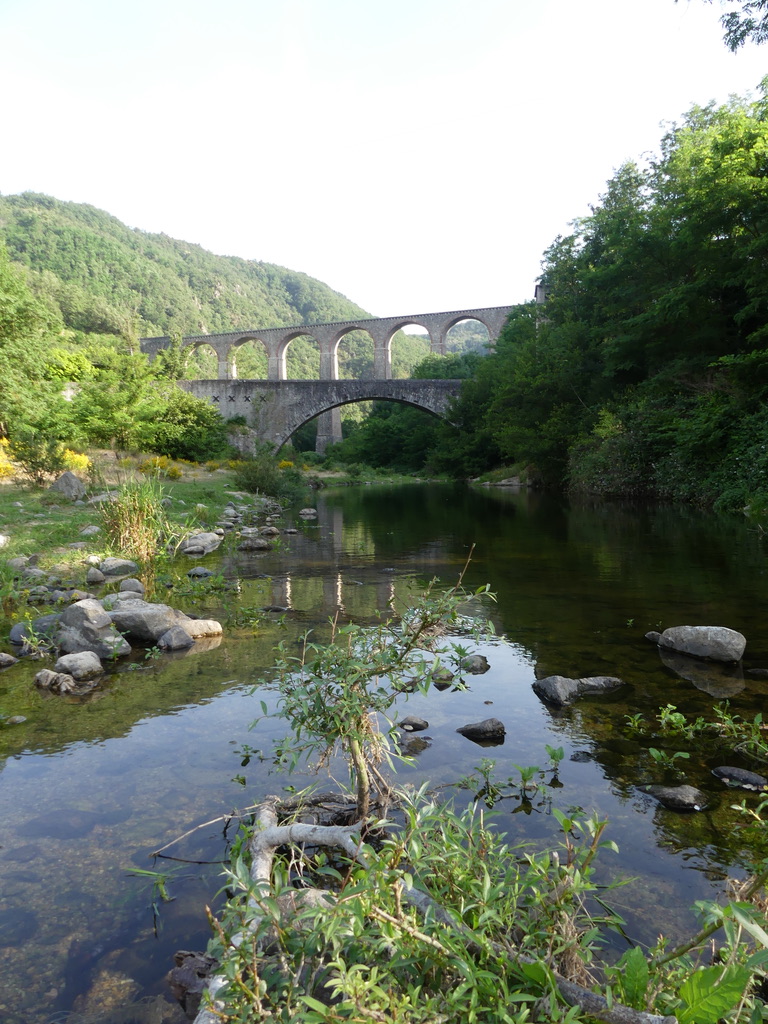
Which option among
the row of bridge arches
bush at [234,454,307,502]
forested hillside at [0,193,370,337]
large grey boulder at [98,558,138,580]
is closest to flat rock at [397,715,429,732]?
large grey boulder at [98,558,138,580]

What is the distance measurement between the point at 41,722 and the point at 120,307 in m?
76.6

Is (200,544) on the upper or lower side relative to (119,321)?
lower

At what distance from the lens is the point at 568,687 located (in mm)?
4312

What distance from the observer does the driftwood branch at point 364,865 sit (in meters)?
1.33

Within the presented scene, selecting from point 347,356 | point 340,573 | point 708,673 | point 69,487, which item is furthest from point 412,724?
point 347,356

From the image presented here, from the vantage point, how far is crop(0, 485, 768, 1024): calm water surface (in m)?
2.20

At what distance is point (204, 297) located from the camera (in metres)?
106

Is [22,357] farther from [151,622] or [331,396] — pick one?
[331,396]

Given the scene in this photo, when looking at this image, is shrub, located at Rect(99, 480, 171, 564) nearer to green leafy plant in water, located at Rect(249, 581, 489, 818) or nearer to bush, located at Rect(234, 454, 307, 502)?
green leafy plant in water, located at Rect(249, 581, 489, 818)

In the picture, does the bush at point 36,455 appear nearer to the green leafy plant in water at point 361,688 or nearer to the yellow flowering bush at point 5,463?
the yellow flowering bush at point 5,463

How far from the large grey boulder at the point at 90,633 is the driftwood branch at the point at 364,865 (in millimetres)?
3127

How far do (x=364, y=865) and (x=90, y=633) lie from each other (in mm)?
4356

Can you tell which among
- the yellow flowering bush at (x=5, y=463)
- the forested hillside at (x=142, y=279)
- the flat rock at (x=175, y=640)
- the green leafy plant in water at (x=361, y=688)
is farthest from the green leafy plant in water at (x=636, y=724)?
the forested hillside at (x=142, y=279)

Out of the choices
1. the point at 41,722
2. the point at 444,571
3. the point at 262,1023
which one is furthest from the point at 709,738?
the point at 444,571
